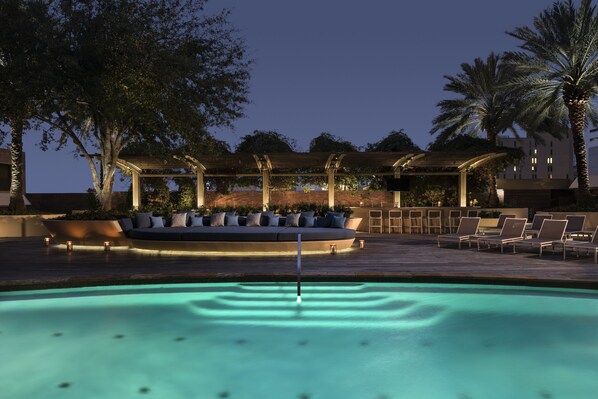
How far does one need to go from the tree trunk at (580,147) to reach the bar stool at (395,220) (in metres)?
6.63

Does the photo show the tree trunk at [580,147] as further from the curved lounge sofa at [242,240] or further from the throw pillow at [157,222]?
the throw pillow at [157,222]

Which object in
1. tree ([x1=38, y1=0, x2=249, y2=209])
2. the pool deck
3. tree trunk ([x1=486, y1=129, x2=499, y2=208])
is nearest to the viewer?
the pool deck

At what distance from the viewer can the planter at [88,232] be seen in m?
12.4

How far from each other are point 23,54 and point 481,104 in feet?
65.4

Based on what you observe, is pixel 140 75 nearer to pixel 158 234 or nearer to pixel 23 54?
pixel 23 54

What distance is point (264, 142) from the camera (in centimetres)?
3062

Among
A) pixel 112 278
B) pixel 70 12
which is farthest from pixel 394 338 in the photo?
pixel 70 12

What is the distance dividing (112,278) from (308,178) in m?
14.6

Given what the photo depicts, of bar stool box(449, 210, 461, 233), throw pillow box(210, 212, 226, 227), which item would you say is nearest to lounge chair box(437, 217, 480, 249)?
bar stool box(449, 210, 461, 233)

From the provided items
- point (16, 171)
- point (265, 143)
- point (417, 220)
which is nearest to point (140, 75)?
point (16, 171)

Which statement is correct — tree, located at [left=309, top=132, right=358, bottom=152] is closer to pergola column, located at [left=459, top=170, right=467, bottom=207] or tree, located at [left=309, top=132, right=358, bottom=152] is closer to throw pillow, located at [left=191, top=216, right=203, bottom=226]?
pergola column, located at [left=459, top=170, right=467, bottom=207]

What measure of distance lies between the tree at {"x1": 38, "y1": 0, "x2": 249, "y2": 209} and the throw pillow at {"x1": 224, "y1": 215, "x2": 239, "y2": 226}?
2.76 m

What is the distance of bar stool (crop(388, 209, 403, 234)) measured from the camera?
699 inches

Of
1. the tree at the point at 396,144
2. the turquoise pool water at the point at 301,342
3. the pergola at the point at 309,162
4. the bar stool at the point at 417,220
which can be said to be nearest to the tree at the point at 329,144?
the tree at the point at 396,144
